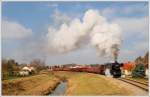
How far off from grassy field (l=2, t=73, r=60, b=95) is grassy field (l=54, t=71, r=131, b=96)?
4.1 inches

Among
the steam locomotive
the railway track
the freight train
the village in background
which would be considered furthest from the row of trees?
the railway track

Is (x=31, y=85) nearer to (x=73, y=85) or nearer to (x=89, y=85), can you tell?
(x=73, y=85)

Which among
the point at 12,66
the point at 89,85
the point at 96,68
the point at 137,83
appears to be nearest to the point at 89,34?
the point at 96,68

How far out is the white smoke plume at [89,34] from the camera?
328cm

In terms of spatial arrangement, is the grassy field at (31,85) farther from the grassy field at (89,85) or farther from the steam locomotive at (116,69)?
the steam locomotive at (116,69)

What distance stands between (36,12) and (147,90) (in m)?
1.05

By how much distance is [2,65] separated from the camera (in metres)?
3.29

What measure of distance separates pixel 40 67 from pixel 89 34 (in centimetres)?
46

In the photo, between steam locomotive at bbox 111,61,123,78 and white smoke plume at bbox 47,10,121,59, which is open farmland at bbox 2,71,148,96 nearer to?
steam locomotive at bbox 111,61,123,78

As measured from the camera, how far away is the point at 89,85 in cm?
331

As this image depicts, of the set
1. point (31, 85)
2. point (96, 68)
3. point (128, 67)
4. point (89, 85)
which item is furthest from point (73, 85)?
point (128, 67)

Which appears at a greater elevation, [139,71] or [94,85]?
[139,71]

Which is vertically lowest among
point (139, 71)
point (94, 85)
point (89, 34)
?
point (94, 85)

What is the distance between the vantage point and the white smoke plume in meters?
3.28
